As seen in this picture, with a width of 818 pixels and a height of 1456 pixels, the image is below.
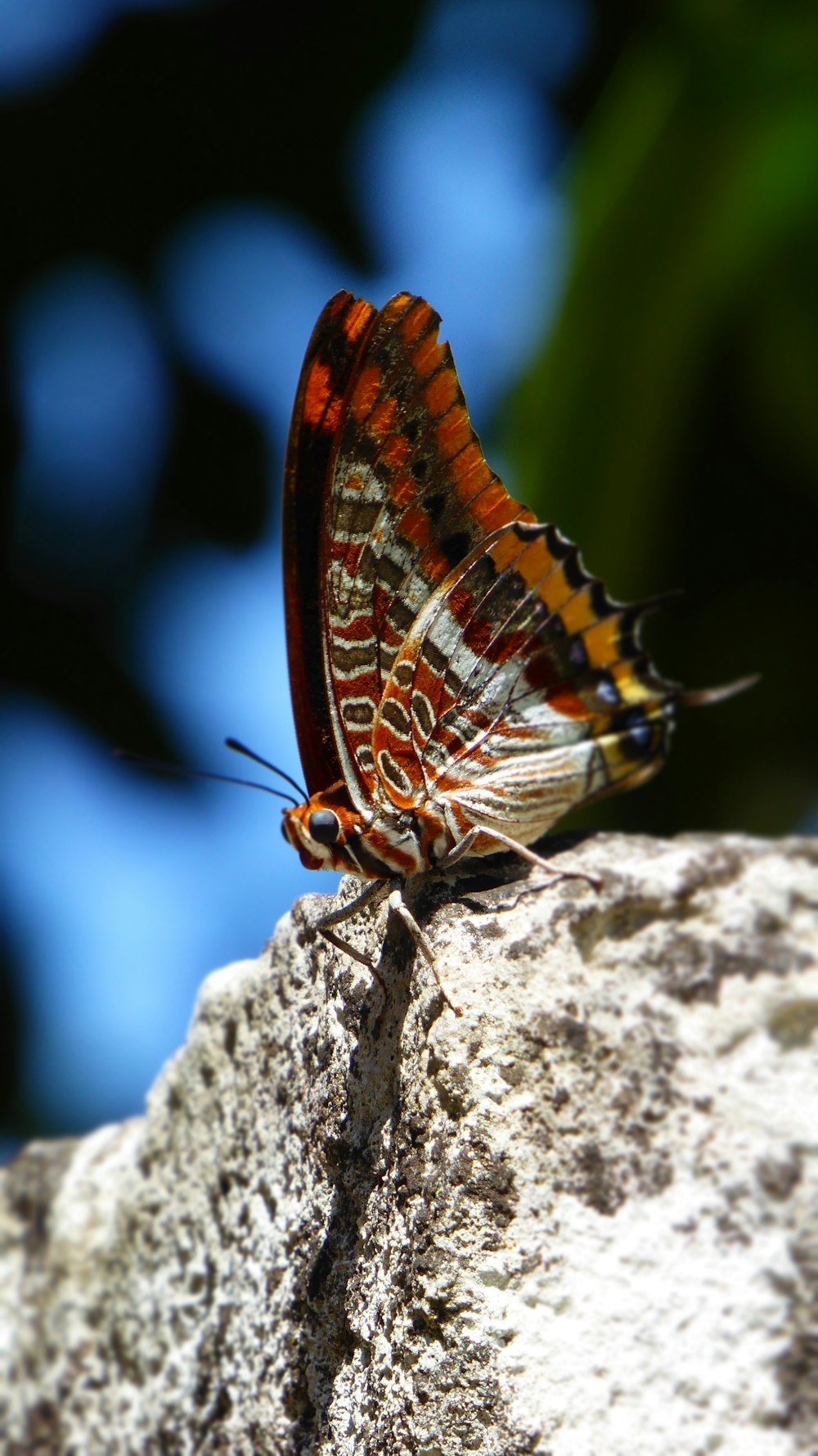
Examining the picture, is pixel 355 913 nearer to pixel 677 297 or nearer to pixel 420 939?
pixel 420 939

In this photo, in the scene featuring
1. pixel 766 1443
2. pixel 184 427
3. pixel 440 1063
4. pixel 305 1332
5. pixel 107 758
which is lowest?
pixel 766 1443

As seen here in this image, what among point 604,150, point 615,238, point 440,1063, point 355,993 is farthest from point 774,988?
point 604,150

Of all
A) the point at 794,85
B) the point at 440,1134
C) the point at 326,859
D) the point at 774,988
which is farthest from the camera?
the point at 794,85

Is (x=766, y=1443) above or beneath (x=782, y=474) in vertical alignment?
beneath

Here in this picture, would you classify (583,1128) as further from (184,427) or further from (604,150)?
(604,150)

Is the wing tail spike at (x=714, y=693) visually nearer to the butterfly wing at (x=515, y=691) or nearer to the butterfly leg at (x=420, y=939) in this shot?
the butterfly wing at (x=515, y=691)

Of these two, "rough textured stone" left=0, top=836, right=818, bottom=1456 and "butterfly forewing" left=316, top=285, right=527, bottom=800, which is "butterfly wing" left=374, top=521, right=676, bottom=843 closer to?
"butterfly forewing" left=316, top=285, right=527, bottom=800
